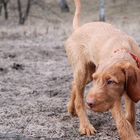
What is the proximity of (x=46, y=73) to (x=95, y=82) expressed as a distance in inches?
184

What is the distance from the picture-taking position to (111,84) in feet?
15.1

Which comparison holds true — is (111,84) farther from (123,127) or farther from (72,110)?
(72,110)

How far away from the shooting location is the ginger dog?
459 centimetres

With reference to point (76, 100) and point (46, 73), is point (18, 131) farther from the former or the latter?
point (46, 73)

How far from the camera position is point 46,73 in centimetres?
929

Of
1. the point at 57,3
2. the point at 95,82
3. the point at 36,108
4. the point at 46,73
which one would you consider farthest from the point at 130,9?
the point at 95,82

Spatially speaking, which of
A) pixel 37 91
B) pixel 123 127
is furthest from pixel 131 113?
pixel 37 91

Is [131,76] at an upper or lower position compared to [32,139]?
upper

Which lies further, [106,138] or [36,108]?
[36,108]

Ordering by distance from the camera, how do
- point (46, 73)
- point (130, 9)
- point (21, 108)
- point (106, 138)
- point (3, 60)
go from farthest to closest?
point (130, 9), point (3, 60), point (46, 73), point (21, 108), point (106, 138)

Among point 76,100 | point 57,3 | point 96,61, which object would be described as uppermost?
point 96,61

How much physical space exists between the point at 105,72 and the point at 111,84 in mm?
124

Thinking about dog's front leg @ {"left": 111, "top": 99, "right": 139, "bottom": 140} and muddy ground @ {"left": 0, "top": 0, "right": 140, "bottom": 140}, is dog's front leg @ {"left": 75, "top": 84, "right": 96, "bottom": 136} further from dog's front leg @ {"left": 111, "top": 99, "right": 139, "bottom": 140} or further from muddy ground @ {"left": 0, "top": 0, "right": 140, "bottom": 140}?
dog's front leg @ {"left": 111, "top": 99, "right": 139, "bottom": 140}

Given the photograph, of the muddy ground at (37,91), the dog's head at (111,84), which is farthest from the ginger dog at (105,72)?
the muddy ground at (37,91)
